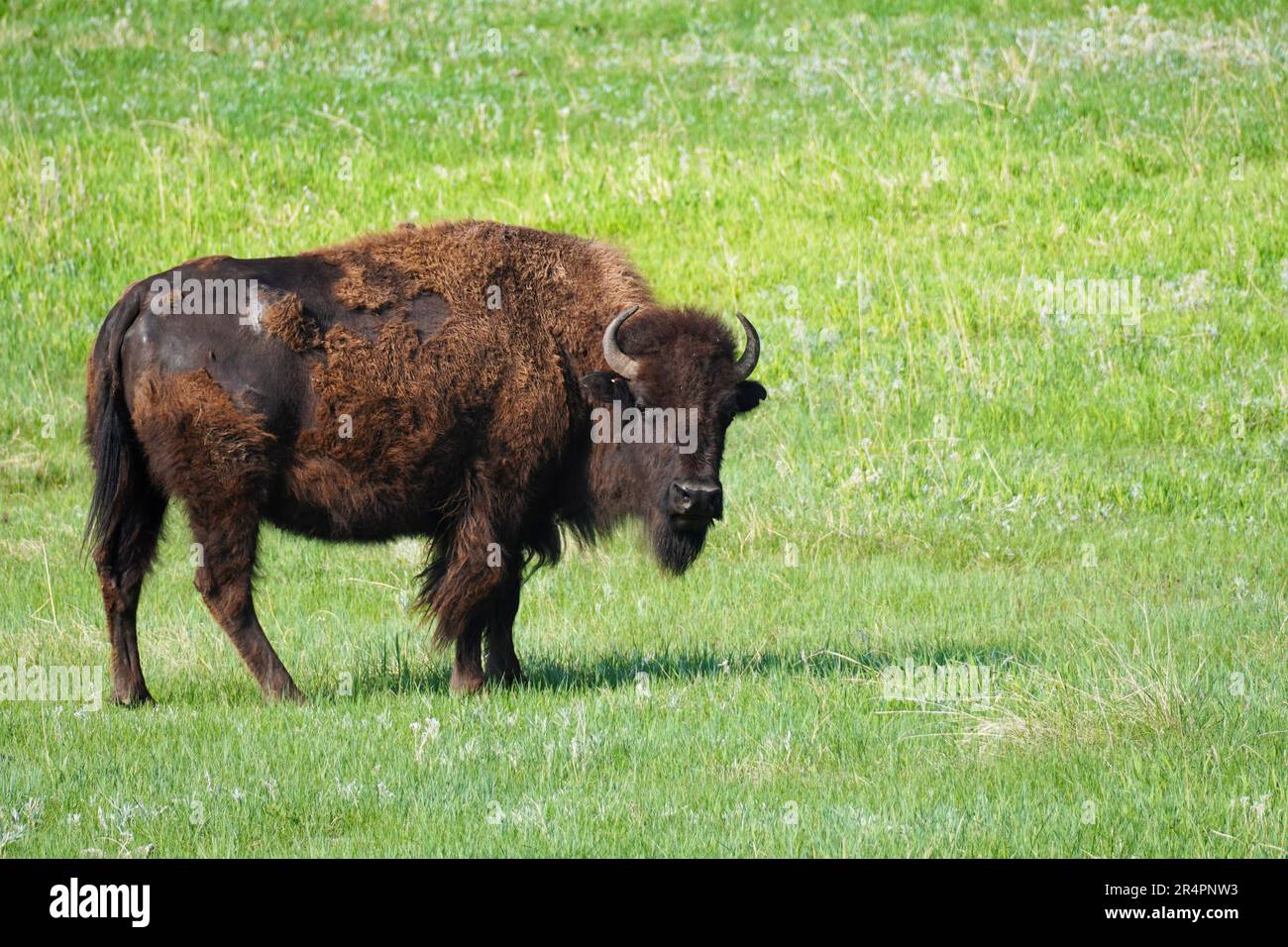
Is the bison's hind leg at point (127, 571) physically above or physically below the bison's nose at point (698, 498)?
below

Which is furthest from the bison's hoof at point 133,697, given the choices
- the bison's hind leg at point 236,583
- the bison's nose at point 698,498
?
the bison's nose at point 698,498

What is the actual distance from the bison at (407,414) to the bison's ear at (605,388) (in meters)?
0.01

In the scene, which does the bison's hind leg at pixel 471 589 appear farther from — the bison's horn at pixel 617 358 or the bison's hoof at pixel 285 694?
the bison's horn at pixel 617 358

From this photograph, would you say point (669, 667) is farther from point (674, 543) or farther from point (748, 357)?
point (748, 357)

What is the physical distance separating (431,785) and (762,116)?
1529 centimetres

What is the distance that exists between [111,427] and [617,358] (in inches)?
101

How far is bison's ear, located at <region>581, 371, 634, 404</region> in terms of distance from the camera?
832 centimetres

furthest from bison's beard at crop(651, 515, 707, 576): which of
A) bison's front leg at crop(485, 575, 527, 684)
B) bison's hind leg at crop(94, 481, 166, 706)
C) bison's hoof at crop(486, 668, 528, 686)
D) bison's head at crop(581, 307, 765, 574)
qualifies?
bison's hind leg at crop(94, 481, 166, 706)

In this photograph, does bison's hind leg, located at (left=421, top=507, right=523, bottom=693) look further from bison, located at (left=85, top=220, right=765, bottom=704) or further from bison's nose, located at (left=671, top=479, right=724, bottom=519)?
bison's nose, located at (left=671, top=479, right=724, bottom=519)

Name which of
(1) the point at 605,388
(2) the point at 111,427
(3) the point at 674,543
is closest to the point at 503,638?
(3) the point at 674,543

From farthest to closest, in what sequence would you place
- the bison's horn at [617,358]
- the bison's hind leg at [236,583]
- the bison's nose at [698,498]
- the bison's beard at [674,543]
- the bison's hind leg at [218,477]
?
the bison's beard at [674,543], the bison's horn at [617,358], the bison's nose at [698,498], the bison's hind leg at [236,583], the bison's hind leg at [218,477]

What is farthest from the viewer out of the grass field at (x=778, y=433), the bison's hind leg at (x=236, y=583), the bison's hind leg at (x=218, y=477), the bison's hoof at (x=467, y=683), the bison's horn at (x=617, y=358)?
the bison's horn at (x=617, y=358)

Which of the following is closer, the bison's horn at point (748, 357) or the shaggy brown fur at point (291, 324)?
the shaggy brown fur at point (291, 324)

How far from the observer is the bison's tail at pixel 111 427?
789 centimetres
